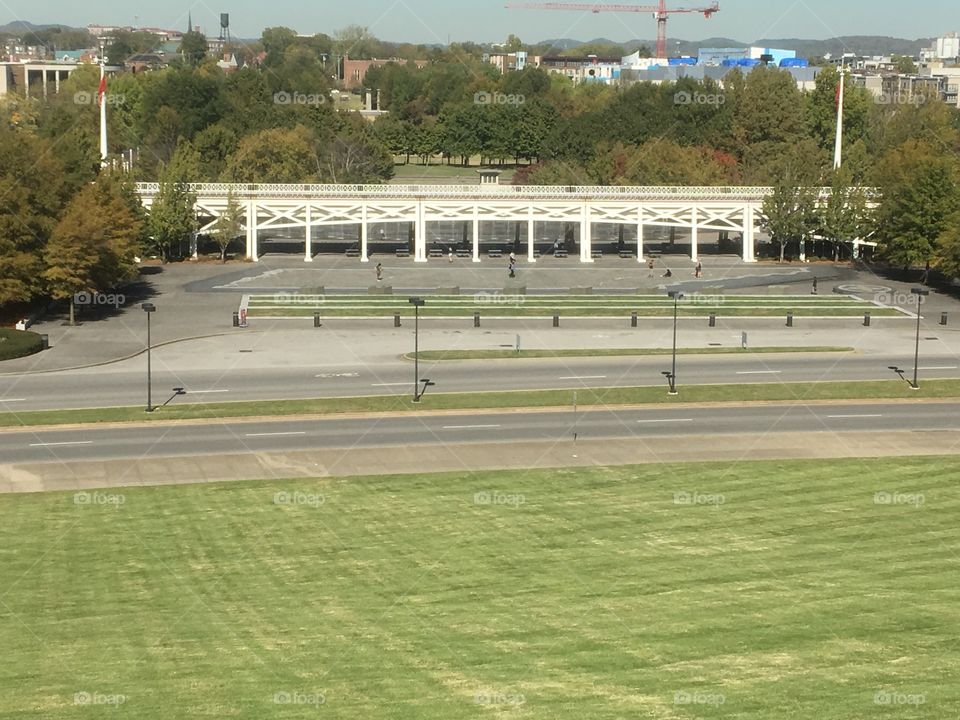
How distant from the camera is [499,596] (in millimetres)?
35781

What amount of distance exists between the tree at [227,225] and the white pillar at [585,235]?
25.0m

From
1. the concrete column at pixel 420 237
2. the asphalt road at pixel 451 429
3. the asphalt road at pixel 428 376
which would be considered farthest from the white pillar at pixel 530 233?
the asphalt road at pixel 451 429

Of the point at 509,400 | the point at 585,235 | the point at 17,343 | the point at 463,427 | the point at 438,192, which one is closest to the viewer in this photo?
the point at 463,427

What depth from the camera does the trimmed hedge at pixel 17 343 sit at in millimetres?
64787

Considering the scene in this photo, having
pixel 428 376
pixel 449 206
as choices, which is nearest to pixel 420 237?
pixel 449 206

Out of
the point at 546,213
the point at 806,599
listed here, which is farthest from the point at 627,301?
the point at 806,599

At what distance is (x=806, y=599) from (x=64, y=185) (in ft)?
187

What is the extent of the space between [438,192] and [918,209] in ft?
110

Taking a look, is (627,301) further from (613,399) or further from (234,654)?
(234,654)

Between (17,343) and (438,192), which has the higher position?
(438,192)

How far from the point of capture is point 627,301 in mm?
83062

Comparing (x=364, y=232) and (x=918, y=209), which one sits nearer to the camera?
(x=918, y=209)

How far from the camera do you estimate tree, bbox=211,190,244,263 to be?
95.9 meters

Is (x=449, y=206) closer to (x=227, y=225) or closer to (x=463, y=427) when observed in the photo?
(x=227, y=225)
